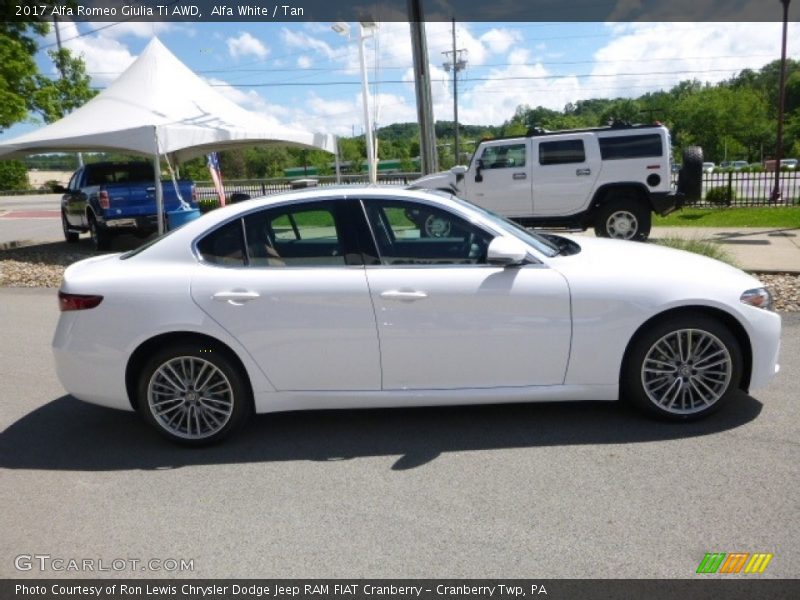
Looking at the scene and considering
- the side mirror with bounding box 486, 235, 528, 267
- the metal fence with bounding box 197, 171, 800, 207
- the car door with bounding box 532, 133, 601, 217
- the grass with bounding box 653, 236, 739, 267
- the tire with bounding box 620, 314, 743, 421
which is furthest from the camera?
the metal fence with bounding box 197, 171, 800, 207

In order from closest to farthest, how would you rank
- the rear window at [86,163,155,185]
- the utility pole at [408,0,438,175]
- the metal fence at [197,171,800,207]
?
the utility pole at [408,0,438,175] < the rear window at [86,163,155,185] < the metal fence at [197,171,800,207]

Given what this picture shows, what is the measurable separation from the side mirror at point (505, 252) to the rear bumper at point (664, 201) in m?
8.83

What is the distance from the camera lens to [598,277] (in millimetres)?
4102

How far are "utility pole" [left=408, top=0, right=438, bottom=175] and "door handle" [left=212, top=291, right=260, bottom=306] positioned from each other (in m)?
11.1

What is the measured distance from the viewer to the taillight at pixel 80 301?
415 centimetres

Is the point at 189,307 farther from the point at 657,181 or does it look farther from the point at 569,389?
the point at 657,181

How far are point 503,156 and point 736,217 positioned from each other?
6641 millimetres

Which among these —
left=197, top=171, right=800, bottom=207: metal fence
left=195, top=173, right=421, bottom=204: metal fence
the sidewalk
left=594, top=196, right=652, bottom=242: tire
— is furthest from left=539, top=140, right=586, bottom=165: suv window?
left=195, top=173, right=421, bottom=204: metal fence

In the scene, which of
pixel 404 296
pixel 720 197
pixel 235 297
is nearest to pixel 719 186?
pixel 720 197

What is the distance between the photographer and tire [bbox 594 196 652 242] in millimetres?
12172

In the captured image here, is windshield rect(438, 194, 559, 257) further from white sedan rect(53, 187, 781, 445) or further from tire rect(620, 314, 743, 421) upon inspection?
tire rect(620, 314, 743, 421)

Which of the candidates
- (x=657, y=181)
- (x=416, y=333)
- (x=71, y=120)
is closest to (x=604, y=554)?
(x=416, y=333)

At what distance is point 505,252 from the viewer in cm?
399

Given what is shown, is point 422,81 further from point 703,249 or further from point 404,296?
point 404,296
